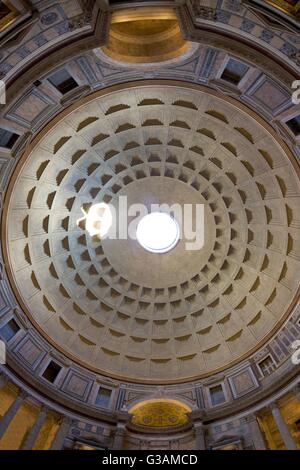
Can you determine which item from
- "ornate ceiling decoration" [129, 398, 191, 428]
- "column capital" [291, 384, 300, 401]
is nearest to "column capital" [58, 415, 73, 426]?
"ornate ceiling decoration" [129, 398, 191, 428]

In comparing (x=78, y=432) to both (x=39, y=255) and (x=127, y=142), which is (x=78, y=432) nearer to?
(x=39, y=255)

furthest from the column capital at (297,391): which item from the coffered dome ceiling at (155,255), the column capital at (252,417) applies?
the coffered dome ceiling at (155,255)

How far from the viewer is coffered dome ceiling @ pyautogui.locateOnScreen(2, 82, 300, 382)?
25.0 m

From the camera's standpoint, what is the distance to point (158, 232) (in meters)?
34.1

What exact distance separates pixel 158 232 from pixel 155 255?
7.01 ft

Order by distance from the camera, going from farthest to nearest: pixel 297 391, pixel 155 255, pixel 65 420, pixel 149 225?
1. pixel 149 225
2. pixel 155 255
3. pixel 65 420
4. pixel 297 391

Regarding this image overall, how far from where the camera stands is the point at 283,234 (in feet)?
87.6

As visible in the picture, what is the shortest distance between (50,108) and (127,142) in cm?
786

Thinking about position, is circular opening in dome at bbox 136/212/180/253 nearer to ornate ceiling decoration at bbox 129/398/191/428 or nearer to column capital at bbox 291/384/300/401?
ornate ceiling decoration at bbox 129/398/191/428

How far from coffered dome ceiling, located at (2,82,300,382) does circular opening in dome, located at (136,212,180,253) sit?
2.36ft

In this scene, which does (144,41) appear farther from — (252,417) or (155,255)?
(252,417)

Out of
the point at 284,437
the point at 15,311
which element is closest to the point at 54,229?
the point at 15,311

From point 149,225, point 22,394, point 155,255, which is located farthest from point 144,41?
Result: point 22,394

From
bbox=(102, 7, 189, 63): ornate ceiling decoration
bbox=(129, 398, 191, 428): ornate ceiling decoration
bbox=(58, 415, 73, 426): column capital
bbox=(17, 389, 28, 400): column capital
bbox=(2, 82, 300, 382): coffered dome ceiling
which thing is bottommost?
bbox=(17, 389, 28, 400): column capital
